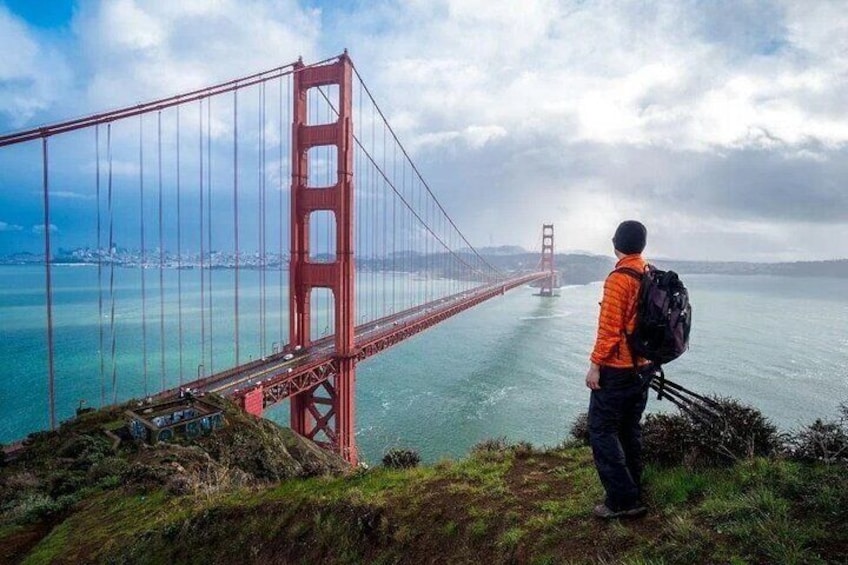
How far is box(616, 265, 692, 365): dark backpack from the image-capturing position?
2.57 metres

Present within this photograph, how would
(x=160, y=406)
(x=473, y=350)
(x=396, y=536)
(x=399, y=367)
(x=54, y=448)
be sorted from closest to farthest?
(x=396, y=536) < (x=54, y=448) < (x=160, y=406) < (x=399, y=367) < (x=473, y=350)

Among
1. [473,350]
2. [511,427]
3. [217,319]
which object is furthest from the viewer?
[217,319]

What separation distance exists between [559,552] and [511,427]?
18.5 metres

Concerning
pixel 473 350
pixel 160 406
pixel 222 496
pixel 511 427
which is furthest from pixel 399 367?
pixel 222 496

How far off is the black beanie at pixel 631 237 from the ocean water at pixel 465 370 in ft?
31.0

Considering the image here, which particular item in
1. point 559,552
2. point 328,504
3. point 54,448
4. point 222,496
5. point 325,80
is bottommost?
point 54,448

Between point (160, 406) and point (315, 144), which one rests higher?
point (315, 144)

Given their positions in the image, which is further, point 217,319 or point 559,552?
point 217,319

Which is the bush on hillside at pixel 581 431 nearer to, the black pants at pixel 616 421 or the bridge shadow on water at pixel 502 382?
the black pants at pixel 616 421

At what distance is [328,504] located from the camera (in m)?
3.78

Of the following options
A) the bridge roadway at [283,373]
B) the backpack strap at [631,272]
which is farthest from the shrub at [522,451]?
the bridge roadway at [283,373]

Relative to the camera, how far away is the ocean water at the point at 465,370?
2041cm

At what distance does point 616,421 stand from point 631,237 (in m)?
1.14

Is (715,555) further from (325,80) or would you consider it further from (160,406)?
(325,80)
